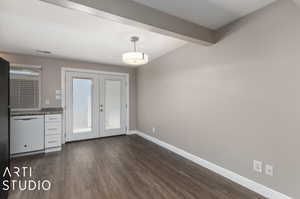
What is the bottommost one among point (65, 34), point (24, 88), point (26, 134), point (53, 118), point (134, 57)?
point (26, 134)

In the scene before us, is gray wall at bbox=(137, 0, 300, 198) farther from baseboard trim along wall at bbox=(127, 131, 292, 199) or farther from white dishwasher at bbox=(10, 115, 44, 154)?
white dishwasher at bbox=(10, 115, 44, 154)

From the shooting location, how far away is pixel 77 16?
7.00ft

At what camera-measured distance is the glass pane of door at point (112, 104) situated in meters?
4.78

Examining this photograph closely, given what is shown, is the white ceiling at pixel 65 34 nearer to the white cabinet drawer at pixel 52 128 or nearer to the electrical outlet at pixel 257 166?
the white cabinet drawer at pixel 52 128

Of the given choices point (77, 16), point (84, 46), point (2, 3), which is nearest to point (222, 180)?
point (77, 16)

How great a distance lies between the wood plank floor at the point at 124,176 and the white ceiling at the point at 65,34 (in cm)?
243

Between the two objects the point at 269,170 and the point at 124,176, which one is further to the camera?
the point at 124,176

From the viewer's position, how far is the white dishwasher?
308cm

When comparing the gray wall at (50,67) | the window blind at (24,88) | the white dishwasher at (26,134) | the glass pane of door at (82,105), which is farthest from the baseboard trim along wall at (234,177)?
the window blind at (24,88)

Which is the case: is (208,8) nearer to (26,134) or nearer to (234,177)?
(234,177)

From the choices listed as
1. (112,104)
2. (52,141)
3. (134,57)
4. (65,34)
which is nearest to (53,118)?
(52,141)

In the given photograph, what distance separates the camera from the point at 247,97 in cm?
220

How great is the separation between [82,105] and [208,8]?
401 centimetres

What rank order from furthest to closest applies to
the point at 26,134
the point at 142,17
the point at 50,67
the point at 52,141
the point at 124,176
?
the point at 50,67
the point at 52,141
the point at 26,134
the point at 124,176
the point at 142,17
